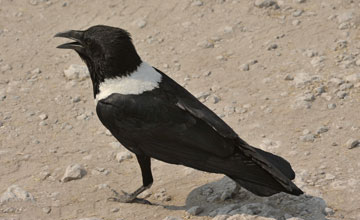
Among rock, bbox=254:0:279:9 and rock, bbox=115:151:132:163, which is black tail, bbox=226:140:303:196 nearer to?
rock, bbox=115:151:132:163

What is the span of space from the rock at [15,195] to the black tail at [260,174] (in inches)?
77.7

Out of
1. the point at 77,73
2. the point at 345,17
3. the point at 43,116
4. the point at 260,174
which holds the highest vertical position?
the point at 77,73

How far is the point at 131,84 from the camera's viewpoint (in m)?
5.58

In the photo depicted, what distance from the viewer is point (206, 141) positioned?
17.3 ft

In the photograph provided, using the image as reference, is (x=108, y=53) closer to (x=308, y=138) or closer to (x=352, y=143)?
(x=308, y=138)

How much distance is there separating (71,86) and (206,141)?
297cm

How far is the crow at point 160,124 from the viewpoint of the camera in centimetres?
516

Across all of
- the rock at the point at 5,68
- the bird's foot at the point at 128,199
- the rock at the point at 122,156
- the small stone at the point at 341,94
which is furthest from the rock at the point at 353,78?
the rock at the point at 5,68

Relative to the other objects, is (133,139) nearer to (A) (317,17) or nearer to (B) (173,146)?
(B) (173,146)

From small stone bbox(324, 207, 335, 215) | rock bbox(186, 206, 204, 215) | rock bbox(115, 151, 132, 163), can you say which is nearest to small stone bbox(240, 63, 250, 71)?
rock bbox(115, 151, 132, 163)

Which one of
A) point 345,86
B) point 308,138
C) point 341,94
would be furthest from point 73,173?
point 345,86

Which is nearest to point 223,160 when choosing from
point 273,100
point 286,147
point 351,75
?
point 286,147

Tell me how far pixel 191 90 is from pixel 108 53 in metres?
2.07

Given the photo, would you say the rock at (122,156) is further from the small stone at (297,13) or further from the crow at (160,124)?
the small stone at (297,13)
